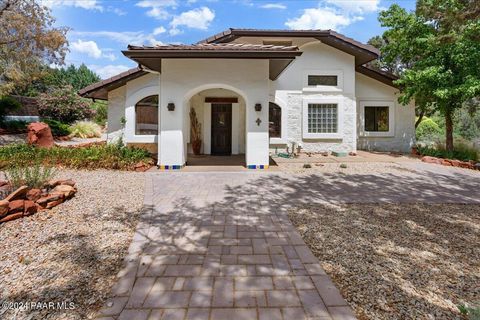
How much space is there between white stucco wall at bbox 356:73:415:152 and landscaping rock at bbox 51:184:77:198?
1418cm

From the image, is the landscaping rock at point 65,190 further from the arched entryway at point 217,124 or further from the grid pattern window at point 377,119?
the grid pattern window at point 377,119

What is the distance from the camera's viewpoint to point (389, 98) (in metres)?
15.4

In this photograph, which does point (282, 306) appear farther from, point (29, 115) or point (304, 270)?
point (29, 115)

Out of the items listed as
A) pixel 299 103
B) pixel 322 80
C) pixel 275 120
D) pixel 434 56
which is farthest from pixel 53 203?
pixel 434 56

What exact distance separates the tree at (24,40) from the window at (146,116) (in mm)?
11022

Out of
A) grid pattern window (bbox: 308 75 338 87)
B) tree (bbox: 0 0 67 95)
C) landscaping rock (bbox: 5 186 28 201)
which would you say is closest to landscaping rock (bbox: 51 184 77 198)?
landscaping rock (bbox: 5 186 28 201)

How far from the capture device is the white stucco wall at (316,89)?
14258 mm

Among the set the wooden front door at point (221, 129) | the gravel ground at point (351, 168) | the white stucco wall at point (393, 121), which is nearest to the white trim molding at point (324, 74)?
the white stucco wall at point (393, 121)

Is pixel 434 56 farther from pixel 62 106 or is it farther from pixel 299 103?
pixel 62 106

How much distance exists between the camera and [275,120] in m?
14.6

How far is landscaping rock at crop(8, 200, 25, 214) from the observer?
4.90 metres

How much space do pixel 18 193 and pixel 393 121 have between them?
1644 cm

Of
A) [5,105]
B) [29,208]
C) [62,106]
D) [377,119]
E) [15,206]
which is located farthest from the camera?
[62,106]

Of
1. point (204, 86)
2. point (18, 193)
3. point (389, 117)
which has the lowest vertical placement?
point (18, 193)
